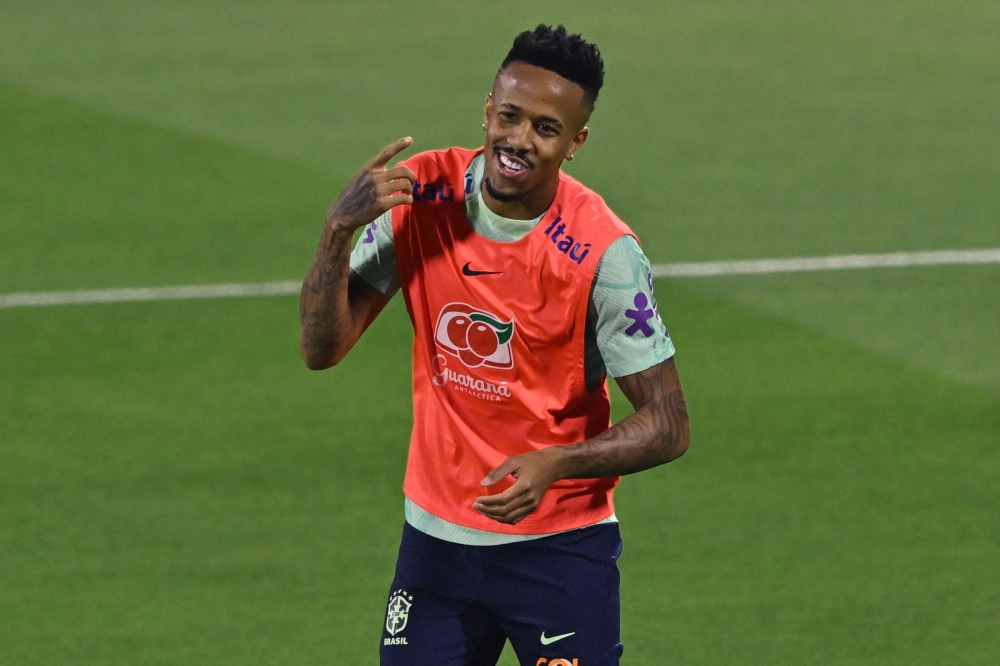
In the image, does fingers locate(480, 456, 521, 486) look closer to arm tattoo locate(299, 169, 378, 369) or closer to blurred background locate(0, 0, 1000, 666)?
arm tattoo locate(299, 169, 378, 369)

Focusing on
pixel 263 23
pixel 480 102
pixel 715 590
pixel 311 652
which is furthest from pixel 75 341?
pixel 263 23

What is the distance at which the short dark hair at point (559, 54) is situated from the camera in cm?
389

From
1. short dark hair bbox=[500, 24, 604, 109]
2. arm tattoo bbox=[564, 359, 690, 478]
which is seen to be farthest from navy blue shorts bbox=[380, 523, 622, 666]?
short dark hair bbox=[500, 24, 604, 109]

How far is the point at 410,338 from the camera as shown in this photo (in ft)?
28.7

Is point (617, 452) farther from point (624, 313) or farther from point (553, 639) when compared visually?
point (553, 639)

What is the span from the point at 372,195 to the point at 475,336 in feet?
1.39

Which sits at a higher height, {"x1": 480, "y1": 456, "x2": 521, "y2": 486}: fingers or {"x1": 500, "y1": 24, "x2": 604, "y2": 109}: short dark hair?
{"x1": 500, "y1": 24, "x2": 604, "y2": 109}: short dark hair

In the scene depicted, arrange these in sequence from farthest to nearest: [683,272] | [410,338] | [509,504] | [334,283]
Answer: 1. [683,272]
2. [410,338]
3. [334,283]
4. [509,504]

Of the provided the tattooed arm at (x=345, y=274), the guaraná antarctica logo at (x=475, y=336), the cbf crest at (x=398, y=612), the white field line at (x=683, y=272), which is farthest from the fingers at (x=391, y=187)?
the white field line at (x=683, y=272)

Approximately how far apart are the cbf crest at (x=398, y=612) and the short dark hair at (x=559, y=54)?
4.18ft

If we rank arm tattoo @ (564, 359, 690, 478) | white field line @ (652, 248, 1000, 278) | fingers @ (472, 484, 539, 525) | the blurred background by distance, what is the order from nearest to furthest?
fingers @ (472, 484, 539, 525) < arm tattoo @ (564, 359, 690, 478) < the blurred background < white field line @ (652, 248, 1000, 278)

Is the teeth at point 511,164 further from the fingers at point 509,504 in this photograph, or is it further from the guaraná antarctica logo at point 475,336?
the fingers at point 509,504

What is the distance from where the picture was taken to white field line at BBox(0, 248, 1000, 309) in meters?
9.21

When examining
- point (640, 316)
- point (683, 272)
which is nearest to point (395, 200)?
point (640, 316)
